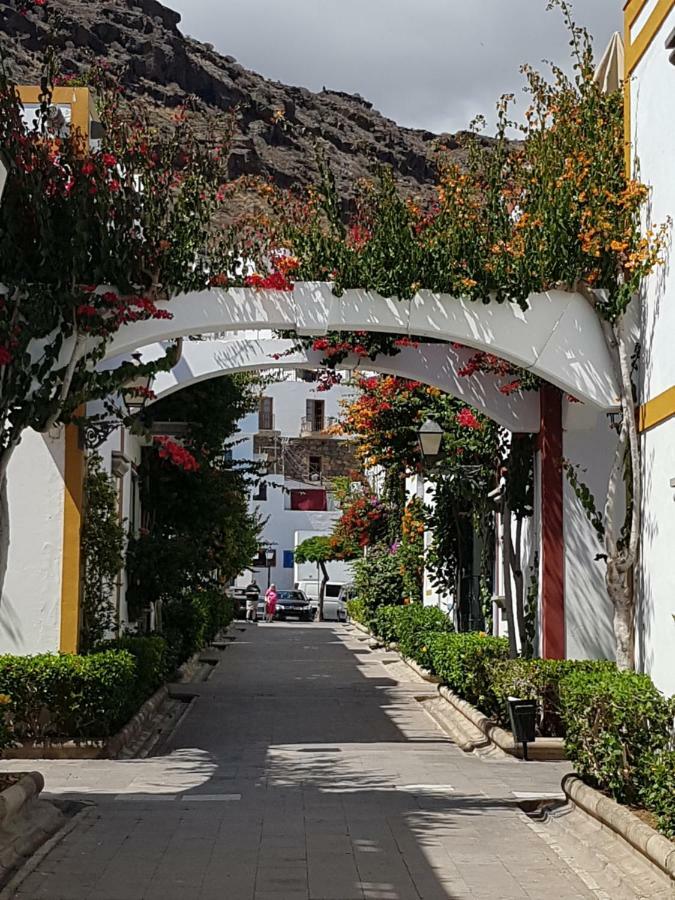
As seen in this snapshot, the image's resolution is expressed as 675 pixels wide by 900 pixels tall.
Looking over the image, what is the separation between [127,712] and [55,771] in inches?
90.3

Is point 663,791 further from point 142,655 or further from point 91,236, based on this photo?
point 142,655

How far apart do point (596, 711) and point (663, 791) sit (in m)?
1.85

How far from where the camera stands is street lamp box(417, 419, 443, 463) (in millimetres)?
15406

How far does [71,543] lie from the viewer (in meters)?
13.3

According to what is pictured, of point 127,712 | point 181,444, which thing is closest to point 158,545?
point 181,444

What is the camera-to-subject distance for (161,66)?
3932 inches

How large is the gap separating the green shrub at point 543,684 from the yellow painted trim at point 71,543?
4502 mm

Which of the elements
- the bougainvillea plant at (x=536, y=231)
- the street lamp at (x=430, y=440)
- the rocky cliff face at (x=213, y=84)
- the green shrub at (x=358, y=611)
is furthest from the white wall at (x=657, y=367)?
the rocky cliff face at (x=213, y=84)

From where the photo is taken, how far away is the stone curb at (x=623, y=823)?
287 inches

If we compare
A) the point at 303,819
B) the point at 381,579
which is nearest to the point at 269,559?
the point at 381,579

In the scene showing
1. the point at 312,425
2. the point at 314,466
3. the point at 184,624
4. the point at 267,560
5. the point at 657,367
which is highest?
the point at 312,425

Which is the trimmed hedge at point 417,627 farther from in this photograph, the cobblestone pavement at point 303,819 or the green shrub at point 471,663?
the cobblestone pavement at point 303,819

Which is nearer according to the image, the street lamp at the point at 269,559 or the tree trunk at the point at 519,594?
the tree trunk at the point at 519,594

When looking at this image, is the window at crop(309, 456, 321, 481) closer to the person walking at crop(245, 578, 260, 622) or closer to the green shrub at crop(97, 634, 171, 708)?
the person walking at crop(245, 578, 260, 622)
